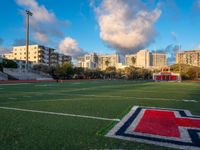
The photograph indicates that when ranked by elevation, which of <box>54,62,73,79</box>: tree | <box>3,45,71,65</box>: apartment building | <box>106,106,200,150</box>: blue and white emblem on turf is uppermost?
<box>3,45,71,65</box>: apartment building

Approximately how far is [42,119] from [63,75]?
2511 inches

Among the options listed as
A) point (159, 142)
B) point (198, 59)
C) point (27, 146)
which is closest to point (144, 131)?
point (159, 142)

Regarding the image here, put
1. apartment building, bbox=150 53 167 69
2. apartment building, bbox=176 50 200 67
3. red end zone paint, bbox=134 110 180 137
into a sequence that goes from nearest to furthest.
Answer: red end zone paint, bbox=134 110 180 137
apartment building, bbox=176 50 200 67
apartment building, bbox=150 53 167 69

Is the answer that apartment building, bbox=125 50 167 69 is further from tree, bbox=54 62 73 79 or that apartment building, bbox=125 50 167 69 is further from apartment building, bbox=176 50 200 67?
tree, bbox=54 62 73 79

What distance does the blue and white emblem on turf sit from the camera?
144 inches

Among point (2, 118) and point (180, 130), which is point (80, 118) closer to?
point (2, 118)

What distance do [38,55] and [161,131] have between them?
106 m

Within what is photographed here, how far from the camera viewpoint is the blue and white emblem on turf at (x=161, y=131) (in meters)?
3.65

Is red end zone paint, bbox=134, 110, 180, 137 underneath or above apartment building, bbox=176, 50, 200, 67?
underneath

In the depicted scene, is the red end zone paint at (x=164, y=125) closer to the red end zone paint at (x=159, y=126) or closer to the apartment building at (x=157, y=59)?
the red end zone paint at (x=159, y=126)

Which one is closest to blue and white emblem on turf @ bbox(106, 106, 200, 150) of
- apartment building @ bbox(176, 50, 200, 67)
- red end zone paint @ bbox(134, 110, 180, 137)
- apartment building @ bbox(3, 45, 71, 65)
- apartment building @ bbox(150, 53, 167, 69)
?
red end zone paint @ bbox(134, 110, 180, 137)

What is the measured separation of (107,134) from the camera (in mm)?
4035

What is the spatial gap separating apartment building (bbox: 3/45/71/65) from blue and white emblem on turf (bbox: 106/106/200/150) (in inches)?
3917

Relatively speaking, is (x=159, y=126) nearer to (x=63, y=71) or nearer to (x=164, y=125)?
(x=164, y=125)
